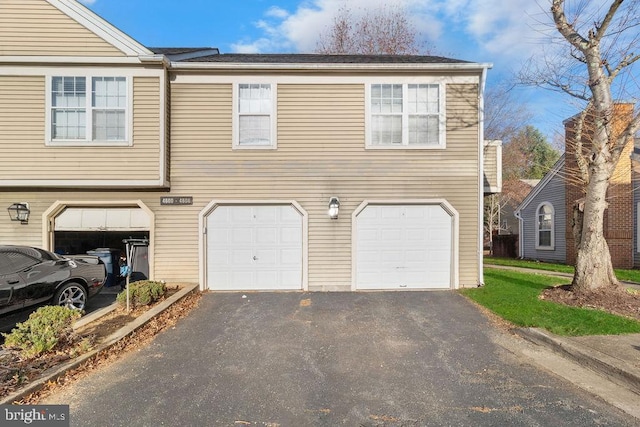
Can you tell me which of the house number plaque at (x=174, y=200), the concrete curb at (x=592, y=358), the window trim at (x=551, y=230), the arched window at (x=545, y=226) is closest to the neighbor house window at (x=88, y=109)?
the house number plaque at (x=174, y=200)

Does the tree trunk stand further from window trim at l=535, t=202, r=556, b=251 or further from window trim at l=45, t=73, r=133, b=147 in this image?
window trim at l=535, t=202, r=556, b=251

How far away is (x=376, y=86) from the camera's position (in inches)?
347

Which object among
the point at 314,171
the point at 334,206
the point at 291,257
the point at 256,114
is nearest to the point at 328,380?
the point at 291,257

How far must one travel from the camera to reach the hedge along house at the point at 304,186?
8.59 metres

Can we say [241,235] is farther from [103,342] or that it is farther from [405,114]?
[405,114]

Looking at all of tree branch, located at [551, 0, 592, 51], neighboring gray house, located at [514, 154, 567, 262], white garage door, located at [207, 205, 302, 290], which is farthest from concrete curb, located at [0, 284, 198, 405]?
neighboring gray house, located at [514, 154, 567, 262]

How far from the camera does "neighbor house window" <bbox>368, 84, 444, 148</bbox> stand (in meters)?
8.80

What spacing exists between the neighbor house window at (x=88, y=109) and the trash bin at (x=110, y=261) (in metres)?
2.96

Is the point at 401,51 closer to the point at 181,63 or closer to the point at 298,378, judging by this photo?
the point at 181,63

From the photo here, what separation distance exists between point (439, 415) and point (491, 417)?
0.50 metres

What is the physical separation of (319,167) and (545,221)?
50.6ft

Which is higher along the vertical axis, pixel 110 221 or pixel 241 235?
pixel 110 221

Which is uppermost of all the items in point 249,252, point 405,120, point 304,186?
point 405,120

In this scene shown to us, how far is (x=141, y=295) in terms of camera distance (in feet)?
22.1
